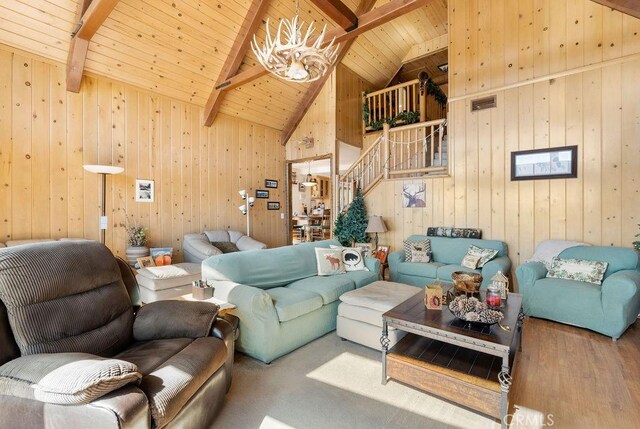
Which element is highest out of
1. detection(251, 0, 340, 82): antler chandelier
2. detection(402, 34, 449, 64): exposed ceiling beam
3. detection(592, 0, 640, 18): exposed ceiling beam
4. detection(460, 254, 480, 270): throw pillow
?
detection(402, 34, 449, 64): exposed ceiling beam

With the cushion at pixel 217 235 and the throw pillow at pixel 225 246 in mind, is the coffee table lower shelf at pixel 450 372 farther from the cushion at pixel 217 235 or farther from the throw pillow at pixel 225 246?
the cushion at pixel 217 235

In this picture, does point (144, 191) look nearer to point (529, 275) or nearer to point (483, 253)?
point (483, 253)

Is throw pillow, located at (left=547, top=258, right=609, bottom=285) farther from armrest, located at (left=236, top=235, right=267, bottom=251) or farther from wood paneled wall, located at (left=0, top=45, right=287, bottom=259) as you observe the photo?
wood paneled wall, located at (left=0, top=45, right=287, bottom=259)

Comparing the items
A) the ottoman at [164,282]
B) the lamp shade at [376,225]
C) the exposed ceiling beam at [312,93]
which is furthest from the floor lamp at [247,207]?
the lamp shade at [376,225]

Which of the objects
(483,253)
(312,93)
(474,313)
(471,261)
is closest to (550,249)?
(483,253)

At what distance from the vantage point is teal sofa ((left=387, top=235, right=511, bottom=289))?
13.4 ft

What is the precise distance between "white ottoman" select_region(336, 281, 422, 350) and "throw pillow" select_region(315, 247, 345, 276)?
0.69 metres

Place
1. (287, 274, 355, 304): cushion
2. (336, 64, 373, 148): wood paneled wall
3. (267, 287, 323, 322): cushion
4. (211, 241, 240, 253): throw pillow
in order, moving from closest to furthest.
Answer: (267, 287, 323, 322): cushion, (287, 274, 355, 304): cushion, (211, 241, 240, 253): throw pillow, (336, 64, 373, 148): wood paneled wall

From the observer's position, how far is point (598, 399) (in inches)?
78.5

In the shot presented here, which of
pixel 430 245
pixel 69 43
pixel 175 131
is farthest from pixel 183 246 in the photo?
pixel 430 245

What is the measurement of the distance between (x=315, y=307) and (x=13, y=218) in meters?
3.94

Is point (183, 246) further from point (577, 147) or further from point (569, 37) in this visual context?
point (569, 37)

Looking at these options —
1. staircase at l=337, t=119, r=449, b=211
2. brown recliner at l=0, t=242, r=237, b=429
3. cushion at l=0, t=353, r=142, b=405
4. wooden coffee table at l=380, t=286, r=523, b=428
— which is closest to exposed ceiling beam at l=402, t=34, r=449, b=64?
staircase at l=337, t=119, r=449, b=211

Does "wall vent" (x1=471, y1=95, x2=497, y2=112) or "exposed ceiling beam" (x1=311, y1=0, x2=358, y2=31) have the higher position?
"exposed ceiling beam" (x1=311, y1=0, x2=358, y2=31)
